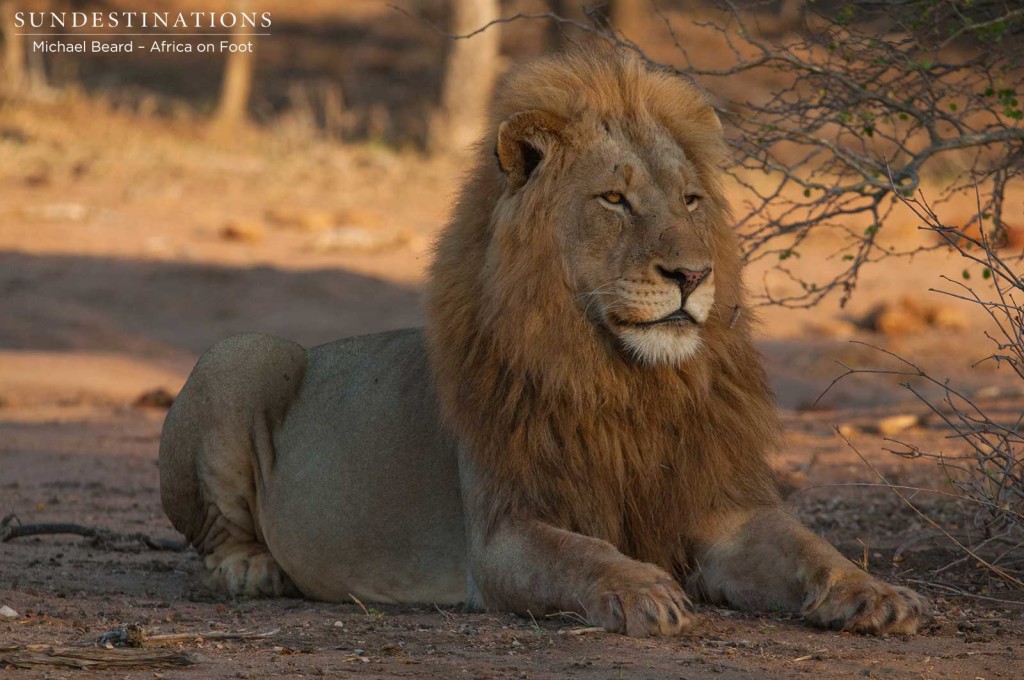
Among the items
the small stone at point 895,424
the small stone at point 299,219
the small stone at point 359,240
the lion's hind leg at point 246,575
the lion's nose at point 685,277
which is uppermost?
the small stone at point 299,219

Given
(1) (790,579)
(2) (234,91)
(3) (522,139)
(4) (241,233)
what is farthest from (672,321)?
(2) (234,91)

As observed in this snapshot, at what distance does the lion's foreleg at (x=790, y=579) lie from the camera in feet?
13.2

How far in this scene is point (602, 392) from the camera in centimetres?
434

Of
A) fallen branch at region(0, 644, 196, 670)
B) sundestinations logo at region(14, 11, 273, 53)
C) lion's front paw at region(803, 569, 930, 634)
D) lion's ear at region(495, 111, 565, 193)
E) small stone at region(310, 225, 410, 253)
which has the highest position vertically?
sundestinations logo at region(14, 11, 273, 53)

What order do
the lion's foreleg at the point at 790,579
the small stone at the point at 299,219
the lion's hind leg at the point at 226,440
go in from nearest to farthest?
the lion's foreleg at the point at 790,579 → the lion's hind leg at the point at 226,440 → the small stone at the point at 299,219

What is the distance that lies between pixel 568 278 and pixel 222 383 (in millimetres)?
1808

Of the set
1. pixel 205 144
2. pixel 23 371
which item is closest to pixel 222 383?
pixel 23 371

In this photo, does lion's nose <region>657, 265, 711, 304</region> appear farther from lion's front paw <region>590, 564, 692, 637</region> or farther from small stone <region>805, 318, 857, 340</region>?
small stone <region>805, 318, 857, 340</region>

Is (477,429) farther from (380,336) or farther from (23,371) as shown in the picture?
(23,371)

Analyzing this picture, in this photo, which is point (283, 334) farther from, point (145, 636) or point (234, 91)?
point (234, 91)

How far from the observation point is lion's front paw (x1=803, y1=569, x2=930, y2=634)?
399 cm

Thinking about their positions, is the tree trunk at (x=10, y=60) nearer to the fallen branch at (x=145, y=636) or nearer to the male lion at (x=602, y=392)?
the male lion at (x=602, y=392)

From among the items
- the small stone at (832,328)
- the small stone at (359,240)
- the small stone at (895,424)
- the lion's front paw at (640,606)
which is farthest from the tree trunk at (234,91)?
the lion's front paw at (640,606)

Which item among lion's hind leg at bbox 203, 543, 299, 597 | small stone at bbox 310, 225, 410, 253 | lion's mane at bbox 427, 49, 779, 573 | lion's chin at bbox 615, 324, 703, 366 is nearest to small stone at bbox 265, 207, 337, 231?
small stone at bbox 310, 225, 410, 253
